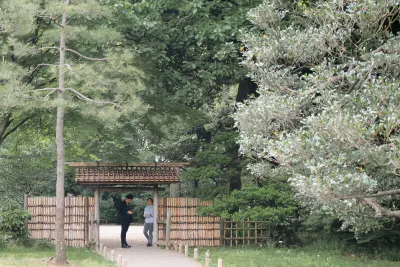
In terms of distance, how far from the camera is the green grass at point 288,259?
45.3 feet

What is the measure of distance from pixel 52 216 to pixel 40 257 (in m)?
3.95

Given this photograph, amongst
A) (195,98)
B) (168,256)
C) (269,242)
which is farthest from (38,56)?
(269,242)

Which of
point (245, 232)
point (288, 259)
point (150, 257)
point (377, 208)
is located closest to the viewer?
point (377, 208)

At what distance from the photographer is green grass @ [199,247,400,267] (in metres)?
13.8

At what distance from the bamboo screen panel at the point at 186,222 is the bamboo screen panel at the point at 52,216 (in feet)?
7.74

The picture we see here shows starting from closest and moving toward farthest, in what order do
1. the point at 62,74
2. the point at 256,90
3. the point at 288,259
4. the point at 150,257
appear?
the point at 256,90 < the point at 62,74 < the point at 288,259 < the point at 150,257

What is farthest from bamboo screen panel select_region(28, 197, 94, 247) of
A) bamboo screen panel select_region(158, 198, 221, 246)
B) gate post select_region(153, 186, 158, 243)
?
bamboo screen panel select_region(158, 198, 221, 246)

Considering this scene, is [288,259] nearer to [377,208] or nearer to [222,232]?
[222,232]

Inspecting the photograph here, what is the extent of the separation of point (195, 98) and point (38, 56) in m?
5.13

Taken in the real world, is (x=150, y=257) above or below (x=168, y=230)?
below

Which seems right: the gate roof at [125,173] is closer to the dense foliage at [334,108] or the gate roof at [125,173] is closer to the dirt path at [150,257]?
the dirt path at [150,257]

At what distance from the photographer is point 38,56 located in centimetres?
1808

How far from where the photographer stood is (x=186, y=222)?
60.5 feet

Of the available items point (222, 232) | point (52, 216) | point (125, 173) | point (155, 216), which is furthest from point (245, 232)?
point (52, 216)
